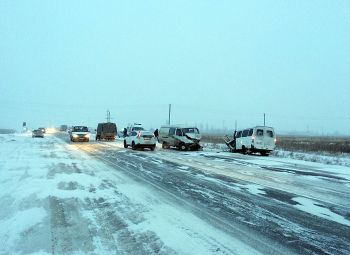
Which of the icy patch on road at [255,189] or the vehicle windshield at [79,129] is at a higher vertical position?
the vehicle windshield at [79,129]

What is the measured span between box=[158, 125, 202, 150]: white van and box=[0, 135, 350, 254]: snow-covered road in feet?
70.0

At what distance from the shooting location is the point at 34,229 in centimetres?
760

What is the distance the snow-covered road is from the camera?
262 inches

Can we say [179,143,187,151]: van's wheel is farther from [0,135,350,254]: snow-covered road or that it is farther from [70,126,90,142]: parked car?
[0,135,350,254]: snow-covered road

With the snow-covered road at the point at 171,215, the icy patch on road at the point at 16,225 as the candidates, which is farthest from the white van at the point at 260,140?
the icy patch on road at the point at 16,225

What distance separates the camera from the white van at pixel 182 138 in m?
37.0

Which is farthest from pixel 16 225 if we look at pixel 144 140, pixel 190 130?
pixel 190 130

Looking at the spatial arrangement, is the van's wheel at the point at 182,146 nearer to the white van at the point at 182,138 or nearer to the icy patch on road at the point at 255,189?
the white van at the point at 182,138

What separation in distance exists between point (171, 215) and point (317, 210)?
333cm

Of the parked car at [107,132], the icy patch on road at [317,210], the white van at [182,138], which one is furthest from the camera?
the parked car at [107,132]

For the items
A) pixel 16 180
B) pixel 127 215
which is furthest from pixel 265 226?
pixel 16 180

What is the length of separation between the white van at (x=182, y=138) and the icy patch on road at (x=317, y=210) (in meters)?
25.6

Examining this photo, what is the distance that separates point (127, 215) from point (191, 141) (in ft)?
92.7

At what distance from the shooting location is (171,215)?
29.2ft
